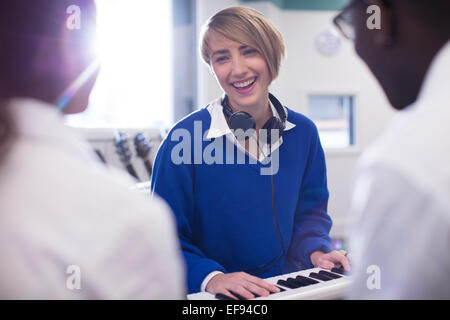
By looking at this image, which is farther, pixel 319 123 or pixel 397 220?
pixel 319 123

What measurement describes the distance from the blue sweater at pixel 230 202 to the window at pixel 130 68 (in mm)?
1004

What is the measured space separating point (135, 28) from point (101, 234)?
258 cm

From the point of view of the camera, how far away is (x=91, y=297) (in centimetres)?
47

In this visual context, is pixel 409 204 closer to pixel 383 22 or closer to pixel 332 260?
pixel 383 22

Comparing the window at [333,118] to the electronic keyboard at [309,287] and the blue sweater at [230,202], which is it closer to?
the blue sweater at [230,202]

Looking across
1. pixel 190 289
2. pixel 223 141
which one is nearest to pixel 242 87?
pixel 223 141

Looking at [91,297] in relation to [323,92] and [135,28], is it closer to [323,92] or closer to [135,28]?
[135,28]

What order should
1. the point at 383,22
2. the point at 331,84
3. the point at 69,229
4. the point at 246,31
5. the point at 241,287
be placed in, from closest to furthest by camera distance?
the point at 69,229
the point at 383,22
the point at 241,287
the point at 246,31
the point at 331,84

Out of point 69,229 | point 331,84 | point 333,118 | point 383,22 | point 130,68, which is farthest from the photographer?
point 333,118

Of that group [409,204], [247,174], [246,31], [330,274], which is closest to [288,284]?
[330,274]

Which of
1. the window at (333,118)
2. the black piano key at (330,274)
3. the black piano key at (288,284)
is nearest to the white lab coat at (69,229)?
the black piano key at (288,284)

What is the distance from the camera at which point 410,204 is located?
46 centimetres

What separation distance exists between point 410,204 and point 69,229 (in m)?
0.36

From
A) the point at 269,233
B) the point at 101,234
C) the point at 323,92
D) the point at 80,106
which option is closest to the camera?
the point at 101,234
